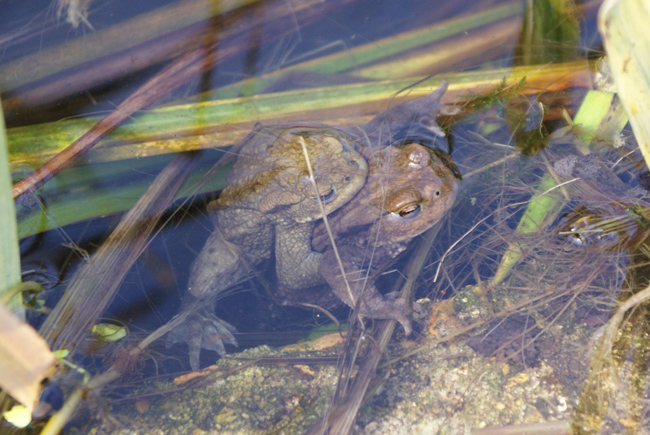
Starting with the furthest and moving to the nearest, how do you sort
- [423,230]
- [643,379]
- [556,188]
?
[423,230] < [556,188] < [643,379]

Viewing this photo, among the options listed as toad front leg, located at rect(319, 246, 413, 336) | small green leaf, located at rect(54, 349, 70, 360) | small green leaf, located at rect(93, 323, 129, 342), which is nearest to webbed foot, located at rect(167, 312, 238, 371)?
small green leaf, located at rect(93, 323, 129, 342)

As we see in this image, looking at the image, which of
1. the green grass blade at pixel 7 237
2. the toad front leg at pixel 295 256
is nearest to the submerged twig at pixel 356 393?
the toad front leg at pixel 295 256

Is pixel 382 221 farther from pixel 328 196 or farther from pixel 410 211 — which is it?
pixel 328 196

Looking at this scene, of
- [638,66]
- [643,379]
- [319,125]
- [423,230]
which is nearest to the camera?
[638,66]

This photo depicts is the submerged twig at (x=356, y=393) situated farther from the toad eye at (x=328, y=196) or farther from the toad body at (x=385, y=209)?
the toad eye at (x=328, y=196)

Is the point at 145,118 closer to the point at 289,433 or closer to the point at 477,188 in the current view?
the point at 289,433

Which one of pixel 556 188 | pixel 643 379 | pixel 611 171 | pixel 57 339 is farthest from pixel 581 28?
pixel 57 339

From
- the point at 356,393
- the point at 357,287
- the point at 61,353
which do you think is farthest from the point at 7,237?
the point at 357,287

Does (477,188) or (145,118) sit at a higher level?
(145,118)
